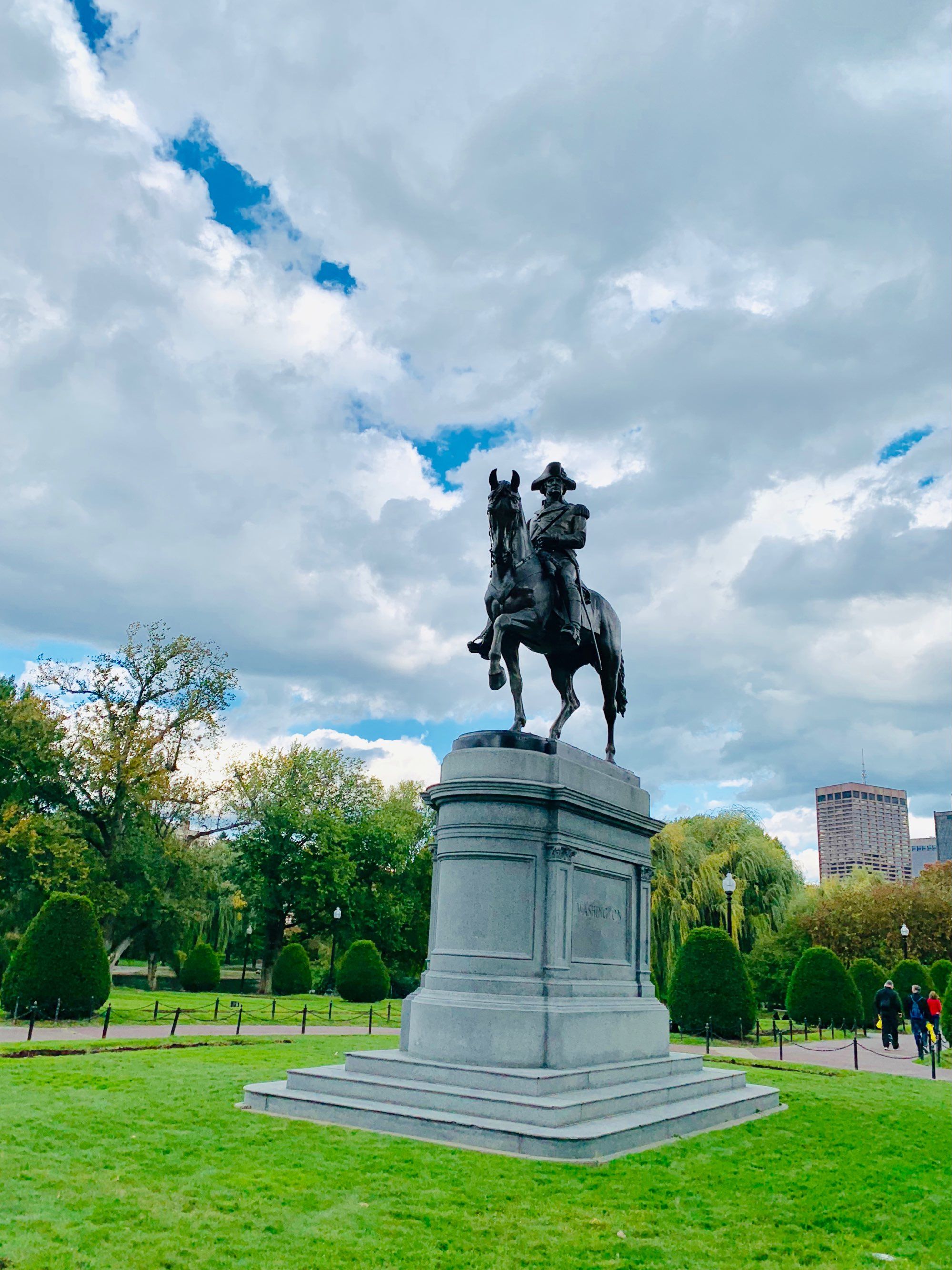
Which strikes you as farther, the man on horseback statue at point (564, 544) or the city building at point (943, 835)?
the city building at point (943, 835)

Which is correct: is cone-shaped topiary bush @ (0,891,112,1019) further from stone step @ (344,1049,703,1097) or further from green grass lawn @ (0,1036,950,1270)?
stone step @ (344,1049,703,1097)

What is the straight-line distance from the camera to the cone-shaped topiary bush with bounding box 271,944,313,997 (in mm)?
41094

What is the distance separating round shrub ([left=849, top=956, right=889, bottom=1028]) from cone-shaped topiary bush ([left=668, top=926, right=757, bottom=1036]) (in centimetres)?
1343

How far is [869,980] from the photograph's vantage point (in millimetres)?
38750

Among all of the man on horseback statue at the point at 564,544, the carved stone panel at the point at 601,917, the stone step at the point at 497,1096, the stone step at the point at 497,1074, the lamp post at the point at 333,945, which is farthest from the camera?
the lamp post at the point at 333,945

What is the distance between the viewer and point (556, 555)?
14250 mm

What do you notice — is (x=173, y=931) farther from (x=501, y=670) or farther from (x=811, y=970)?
(x=501, y=670)

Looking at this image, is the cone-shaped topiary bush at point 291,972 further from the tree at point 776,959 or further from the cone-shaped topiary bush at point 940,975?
the cone-shaped topiary bush at point 940,975

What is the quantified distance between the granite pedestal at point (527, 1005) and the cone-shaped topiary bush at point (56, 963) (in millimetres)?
15063

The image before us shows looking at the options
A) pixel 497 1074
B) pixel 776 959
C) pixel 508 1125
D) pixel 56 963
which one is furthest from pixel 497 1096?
pixel 776 959

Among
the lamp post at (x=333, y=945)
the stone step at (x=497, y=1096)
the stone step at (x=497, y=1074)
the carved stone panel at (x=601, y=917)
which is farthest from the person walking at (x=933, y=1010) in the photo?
the lamp post at (x=333, y=945)

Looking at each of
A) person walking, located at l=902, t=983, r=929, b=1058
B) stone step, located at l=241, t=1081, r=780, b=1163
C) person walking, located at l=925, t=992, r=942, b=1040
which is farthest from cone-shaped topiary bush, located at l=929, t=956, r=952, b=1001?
stone step, located at l=241, t=1081, r=780, b=1163

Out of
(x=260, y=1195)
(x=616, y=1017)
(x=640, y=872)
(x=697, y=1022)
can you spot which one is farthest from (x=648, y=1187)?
(x=697, y=1022)

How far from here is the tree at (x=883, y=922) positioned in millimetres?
46750
